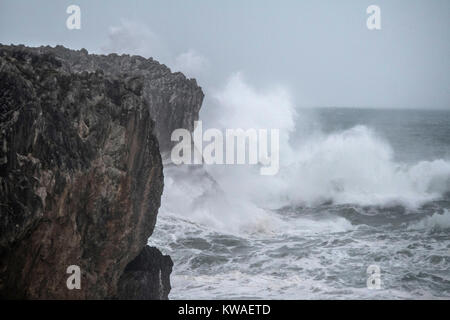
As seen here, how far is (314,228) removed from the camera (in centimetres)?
2434

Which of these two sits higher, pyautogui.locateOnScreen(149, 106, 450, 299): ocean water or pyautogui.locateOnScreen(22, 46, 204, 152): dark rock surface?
pyautogui.locateOnScreen(22, 46, 204, 152): dark rock surface

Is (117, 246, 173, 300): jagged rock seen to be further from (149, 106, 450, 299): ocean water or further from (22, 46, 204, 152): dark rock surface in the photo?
(22, 46, 204, 152): dark rock surface

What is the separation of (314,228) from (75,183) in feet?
54.0

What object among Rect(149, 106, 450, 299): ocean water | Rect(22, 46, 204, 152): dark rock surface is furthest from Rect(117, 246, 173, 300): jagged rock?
Rect(22, 46, 204, 152): dark rock surface

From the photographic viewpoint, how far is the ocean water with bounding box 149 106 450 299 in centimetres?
1642

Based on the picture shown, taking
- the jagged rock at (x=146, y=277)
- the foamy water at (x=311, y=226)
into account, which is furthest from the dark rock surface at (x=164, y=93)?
the jagged rock at (x=146, y=277)

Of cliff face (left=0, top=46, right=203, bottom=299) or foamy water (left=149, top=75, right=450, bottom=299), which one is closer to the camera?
cliff face (left=0, top=46, right=203, bottom=299)

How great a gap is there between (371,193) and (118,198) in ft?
81.1

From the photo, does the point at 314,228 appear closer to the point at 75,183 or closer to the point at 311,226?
the point at 311,226

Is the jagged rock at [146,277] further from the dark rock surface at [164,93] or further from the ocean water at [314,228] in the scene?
the dark rock surface at [164,93]

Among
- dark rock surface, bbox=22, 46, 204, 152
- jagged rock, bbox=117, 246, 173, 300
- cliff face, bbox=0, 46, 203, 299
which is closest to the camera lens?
cliff face, bbox=0, 46, 203, 299

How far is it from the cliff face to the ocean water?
13.8ft

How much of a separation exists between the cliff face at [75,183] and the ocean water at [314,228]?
4.22 metres

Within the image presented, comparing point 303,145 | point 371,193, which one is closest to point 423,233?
point 371,193
